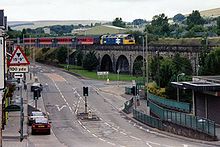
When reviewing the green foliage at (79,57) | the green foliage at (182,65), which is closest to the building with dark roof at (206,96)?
the green foliage at (182,65)

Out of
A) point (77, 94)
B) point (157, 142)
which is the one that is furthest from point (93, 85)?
point (157, 142)

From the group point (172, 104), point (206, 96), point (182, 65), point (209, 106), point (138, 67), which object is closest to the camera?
point (209, 106)

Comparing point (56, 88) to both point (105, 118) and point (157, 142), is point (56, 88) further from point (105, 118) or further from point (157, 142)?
point (157, 142)

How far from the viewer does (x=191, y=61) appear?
303 feet

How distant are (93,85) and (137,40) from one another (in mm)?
76189

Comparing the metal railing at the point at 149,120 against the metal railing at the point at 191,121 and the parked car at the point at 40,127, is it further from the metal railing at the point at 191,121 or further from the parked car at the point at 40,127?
the parked car at the point at 40,127

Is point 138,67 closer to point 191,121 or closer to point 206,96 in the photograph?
point 206,96

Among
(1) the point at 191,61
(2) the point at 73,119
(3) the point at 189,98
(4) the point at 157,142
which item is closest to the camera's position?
(4) the point at 157,142

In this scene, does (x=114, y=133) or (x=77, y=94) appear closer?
(x=114, y=133)

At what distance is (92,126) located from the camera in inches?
1887

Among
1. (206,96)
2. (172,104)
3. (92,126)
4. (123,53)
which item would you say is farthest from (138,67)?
(206,96)

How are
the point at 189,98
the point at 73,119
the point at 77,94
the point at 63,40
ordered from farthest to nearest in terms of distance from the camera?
the point at 63,40 < the point at 77,94 < the point at 189,98 < the point at 73,119

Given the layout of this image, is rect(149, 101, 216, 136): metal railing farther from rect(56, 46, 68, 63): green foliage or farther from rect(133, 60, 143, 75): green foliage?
rect(56, 46, 68, 63): green foliage

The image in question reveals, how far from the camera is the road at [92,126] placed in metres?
37.3
